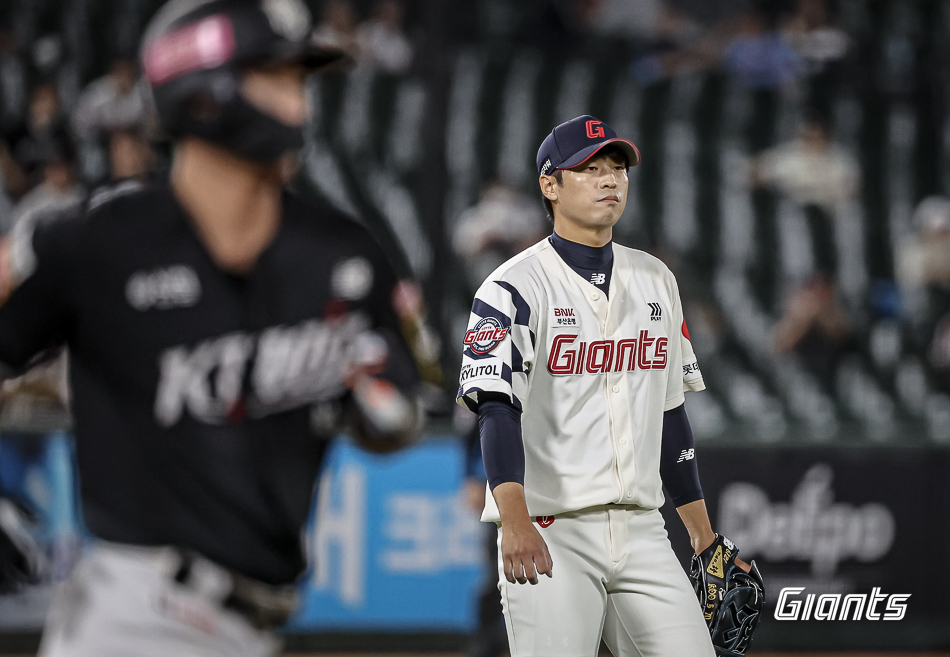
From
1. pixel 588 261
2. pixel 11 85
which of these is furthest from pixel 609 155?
pixel 11 85

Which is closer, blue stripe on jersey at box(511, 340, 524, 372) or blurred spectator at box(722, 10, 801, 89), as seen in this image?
blue stripe on jersey at box(511, 340, 524, 372)

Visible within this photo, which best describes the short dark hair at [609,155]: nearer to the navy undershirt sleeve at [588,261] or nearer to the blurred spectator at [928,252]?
the navy undershirt sleeve at [588,261]

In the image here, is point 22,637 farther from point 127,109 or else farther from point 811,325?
point 811,325

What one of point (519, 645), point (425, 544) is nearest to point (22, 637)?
point (425, 544)

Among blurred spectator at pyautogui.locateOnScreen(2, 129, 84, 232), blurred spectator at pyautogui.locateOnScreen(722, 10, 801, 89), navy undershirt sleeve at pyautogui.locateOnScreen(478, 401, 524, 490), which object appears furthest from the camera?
blurred spectator at pyautogui.locateOnScreen(722, 10, 801, 89)

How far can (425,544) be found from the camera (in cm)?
878

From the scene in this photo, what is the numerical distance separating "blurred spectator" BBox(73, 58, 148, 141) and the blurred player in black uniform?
840 centimetres

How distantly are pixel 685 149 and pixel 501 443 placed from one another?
27.3ft

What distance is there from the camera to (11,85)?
430 inches

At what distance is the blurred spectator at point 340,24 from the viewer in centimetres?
1108

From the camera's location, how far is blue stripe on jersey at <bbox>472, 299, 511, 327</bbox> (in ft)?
12.0

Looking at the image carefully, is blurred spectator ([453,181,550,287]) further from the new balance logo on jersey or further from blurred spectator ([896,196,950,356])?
the new balance logo on jersey

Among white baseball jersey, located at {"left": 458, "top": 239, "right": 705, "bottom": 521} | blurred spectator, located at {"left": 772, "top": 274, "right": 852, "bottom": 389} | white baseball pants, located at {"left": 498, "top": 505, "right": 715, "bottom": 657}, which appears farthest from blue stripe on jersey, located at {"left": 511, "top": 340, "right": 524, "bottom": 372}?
blurred spectator, located at {"left": 772, "top": 274, "right": 852, "bottom": 389}

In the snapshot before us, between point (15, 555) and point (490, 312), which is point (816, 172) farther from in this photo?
point (15, 555)
